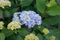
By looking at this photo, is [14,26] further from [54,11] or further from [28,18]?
[54,11]

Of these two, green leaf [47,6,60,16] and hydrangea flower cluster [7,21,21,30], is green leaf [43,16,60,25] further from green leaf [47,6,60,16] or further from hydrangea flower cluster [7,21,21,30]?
hydrangea flower cluster [7,21,21,30]

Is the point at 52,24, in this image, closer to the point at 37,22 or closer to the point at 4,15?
the point at 37,22

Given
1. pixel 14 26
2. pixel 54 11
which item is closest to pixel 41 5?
pixel 54 11

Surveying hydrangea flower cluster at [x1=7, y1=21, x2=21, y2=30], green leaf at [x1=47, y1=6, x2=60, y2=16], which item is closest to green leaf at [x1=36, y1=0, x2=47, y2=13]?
green leaf at [x1=47, y1=6, x2=60, y2=16]

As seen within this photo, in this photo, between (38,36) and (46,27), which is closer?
(38,36)

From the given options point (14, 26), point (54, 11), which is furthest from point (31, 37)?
point (54, 11)

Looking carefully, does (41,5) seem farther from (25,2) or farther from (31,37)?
(31,37)

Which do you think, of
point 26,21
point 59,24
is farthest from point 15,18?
point 59,24

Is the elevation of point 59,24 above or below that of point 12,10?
below

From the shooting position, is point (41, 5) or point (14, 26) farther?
point (41, 5)
